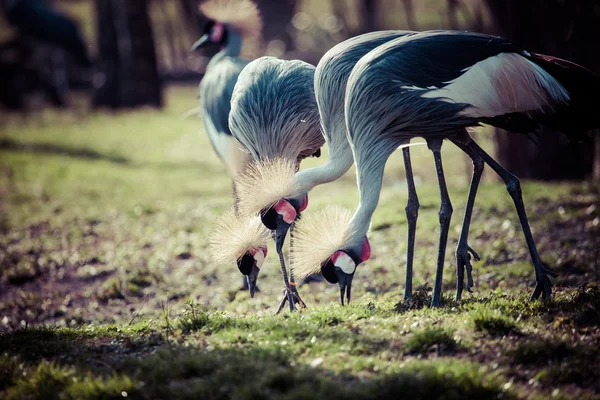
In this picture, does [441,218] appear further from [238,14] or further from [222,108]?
[238,14]

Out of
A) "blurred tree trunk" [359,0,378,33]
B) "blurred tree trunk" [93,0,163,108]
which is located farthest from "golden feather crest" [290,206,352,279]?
"blurred tree trunk" [359,0,378,33]

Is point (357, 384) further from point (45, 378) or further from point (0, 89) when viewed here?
point (0, 89)

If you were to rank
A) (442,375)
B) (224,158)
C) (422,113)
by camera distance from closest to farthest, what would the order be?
(442,375), (422,113), (224,158)

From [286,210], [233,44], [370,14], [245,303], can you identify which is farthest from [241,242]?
[370,14]

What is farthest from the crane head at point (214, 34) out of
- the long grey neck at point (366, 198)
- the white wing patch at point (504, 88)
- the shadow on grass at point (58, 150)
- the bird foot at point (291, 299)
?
the shadow on grass at point (58, 150)

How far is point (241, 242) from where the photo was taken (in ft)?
16.9

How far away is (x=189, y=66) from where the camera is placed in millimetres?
27906

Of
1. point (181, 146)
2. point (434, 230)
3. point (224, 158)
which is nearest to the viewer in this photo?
point (224, 158)

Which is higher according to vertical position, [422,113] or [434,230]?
[422,113]

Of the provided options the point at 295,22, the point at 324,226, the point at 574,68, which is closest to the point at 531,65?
the point at 574,68

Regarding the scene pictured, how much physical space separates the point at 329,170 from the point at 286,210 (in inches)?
16.8

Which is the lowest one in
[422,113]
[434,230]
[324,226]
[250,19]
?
[434,230]

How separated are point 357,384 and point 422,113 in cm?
190

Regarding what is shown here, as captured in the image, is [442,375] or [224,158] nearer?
[442,375]
